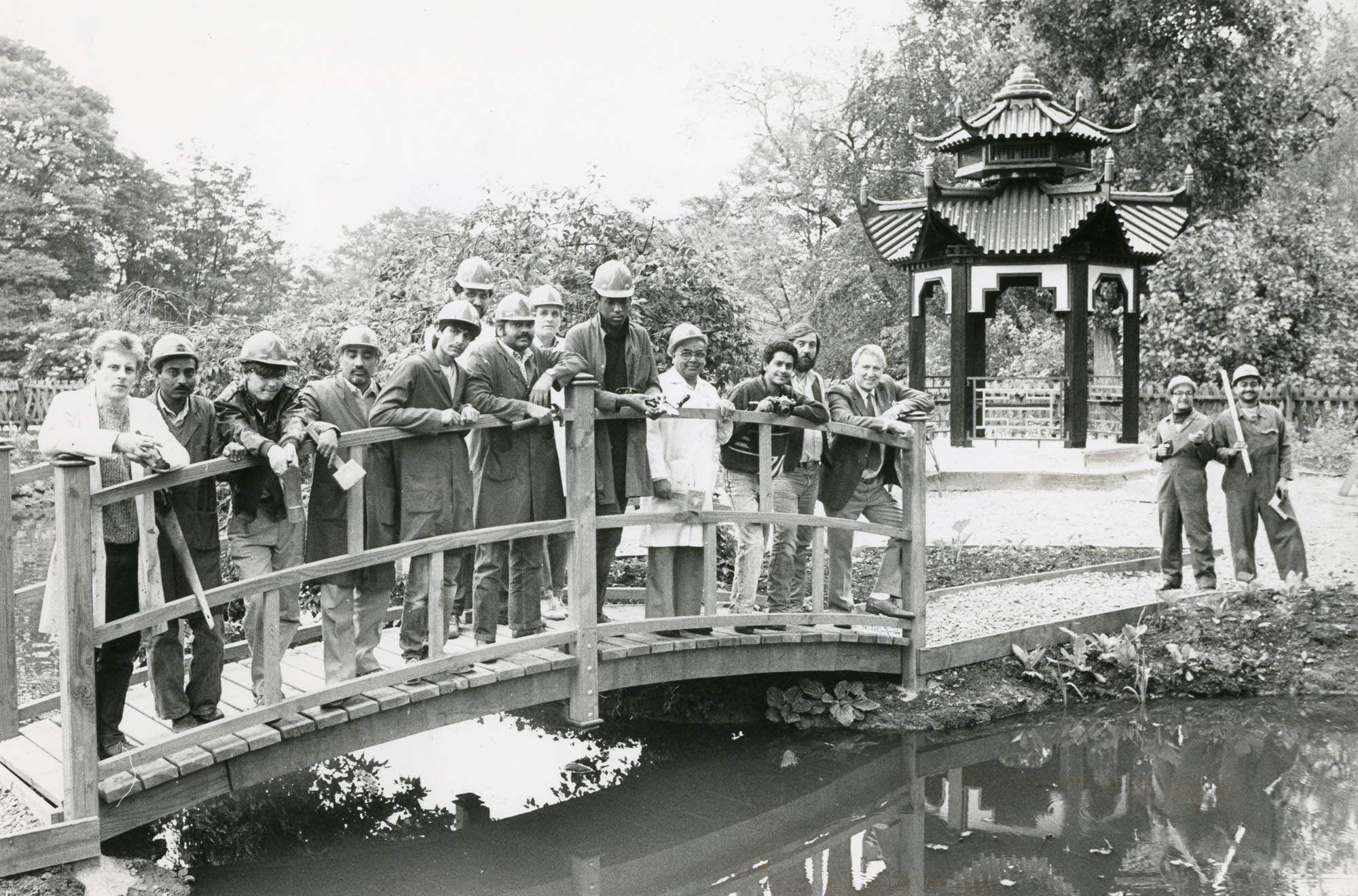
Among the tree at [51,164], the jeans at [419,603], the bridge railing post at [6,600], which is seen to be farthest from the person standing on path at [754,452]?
the tree at [51,164]

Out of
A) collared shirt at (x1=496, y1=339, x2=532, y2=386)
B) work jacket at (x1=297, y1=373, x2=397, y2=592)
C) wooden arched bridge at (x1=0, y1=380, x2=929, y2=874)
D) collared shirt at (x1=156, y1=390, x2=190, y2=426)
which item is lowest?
wooden arched bridge at (x1=0, y1=380, x2=929, y2=874)

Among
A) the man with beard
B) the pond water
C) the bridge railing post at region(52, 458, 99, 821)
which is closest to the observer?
the bridge railing post at region(52, 458, 99, 821)

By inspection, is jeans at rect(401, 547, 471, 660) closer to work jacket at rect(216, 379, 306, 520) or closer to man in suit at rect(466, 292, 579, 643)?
man in suit at rect(466, 292, 579, 643)

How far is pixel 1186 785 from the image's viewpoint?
22.5 ft

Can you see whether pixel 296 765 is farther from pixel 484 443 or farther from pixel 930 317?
pixel 930 317

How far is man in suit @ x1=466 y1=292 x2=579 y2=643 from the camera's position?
19.3ft

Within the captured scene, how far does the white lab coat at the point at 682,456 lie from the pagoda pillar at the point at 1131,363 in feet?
37.7

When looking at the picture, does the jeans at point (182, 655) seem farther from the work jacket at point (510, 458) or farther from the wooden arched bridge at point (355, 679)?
the work jacket at point (510, 458)

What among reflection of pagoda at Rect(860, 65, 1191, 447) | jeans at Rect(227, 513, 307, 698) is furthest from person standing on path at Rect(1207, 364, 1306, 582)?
jeans at Rect(227, 513, 307, 698)

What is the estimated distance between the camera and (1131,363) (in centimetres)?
1656

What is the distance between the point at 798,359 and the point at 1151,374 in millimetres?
16316

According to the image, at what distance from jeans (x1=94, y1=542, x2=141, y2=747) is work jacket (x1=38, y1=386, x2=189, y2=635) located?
4 centimetres

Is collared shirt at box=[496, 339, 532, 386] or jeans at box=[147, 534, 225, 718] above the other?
collared shirt at box=[496, 339, 532, 386]

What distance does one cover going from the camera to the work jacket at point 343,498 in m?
5.33
